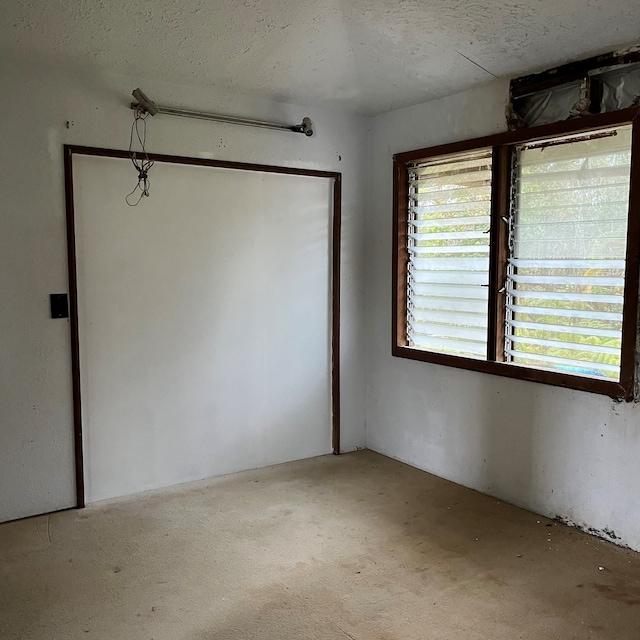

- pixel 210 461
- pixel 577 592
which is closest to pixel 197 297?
pixel 210 461

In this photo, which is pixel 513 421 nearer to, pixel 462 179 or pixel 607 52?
pixel 462 179

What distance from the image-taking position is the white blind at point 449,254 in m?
3.47

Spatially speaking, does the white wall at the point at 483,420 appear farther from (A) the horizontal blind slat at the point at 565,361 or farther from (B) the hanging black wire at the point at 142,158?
(B) the hanging black wire at the point at 142,158

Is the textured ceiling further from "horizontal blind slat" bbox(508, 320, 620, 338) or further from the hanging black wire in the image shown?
"horizontal blind slat" bbox(508, 320, 620, 338)

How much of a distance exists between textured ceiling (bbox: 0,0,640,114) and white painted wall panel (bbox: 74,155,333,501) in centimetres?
63

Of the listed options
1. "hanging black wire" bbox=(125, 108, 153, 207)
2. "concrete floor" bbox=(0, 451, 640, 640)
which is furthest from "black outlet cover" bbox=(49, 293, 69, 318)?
"concrete floor" bbox=(0, 451, 640, 640)

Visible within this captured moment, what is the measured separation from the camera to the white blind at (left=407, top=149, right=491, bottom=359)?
Answer: 3.47 m

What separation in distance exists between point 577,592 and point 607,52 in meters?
2.48

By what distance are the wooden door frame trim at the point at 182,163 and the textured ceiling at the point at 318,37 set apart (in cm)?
45

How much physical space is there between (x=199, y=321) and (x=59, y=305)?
823 mm

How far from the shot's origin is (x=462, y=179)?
11.7ft

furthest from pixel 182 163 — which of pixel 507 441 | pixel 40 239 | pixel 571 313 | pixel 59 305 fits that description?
pixel 507 441

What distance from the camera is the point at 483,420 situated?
3.49 metres

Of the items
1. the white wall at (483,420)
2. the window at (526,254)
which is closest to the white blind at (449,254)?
the window at (526,254)
